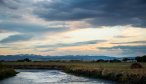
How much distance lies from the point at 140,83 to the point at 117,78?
1137cm

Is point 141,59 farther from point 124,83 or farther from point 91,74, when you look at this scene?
point 124,83

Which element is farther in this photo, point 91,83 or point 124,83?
point 91,83

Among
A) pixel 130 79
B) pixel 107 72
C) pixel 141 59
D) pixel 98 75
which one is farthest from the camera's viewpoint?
pixel 141 59

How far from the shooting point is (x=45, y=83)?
182 ft

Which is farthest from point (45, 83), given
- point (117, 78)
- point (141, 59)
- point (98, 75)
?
point (141, 59)

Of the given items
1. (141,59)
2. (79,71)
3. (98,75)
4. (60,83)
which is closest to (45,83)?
(60,83)

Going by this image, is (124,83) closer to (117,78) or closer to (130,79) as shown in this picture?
(130,79)

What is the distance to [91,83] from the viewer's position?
53.1 meters

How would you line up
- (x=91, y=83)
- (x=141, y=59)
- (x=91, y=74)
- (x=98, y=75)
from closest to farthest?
(x=91, y=83) → (x=98, y=75) → (x=91, y=74) → (x=141, y=59)

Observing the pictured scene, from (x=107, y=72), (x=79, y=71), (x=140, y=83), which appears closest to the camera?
(x=140, y=83)

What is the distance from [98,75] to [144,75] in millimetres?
24119

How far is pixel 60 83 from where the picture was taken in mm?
55281

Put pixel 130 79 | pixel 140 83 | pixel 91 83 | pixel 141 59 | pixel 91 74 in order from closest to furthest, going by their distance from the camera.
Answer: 1. pixel 140 83
2. pixel 130 79
3. pixel 91 83
4. pixel 91 74
5. pixel 141 59

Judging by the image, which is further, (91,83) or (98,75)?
(98,75)
